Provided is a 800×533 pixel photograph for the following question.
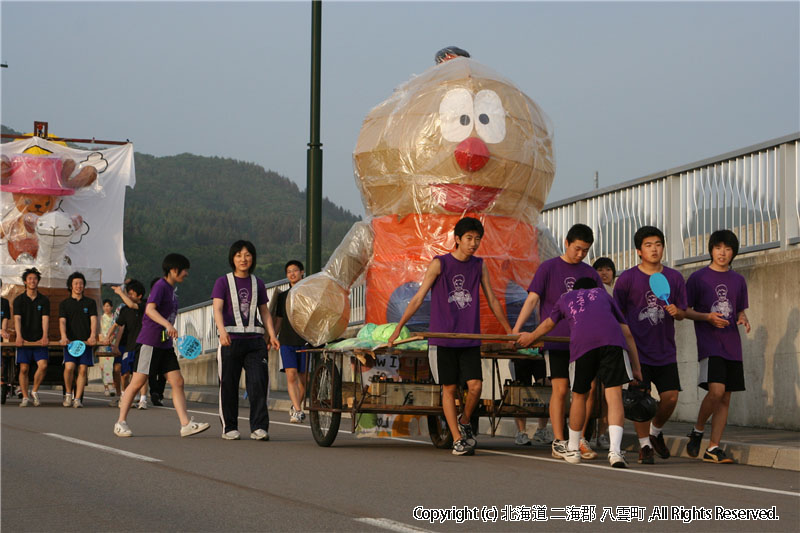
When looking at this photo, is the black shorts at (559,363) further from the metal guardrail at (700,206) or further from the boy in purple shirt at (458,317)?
the metal guardrail at (700,206)

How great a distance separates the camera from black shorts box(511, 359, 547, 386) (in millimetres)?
11672

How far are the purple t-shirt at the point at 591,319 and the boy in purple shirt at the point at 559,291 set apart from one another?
20.3 inches

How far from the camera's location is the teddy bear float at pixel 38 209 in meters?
25.5

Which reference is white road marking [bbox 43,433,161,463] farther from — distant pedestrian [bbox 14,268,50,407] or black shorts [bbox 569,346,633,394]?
distant pedestrian [bbox 14,268,50,407]

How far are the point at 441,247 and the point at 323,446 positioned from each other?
2.37 meters

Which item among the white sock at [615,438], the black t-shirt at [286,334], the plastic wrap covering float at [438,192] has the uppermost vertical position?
the plastic wrap covering float at [438,192]

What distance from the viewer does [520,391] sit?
34.6 feet

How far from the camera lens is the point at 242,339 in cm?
1150

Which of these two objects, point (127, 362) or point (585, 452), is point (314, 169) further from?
point (585, 452)

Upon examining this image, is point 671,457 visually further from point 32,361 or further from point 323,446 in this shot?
point 32,361

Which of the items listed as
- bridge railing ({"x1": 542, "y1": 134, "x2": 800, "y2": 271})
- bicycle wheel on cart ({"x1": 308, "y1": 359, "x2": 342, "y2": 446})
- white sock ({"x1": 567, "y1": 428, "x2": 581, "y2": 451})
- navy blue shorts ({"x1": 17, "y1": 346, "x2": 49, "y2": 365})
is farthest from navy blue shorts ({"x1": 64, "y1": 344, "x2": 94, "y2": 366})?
white sock ({"x1": 567, "y1": 428, "x2": 581, "y2": 451})

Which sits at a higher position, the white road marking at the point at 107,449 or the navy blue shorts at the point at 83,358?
the navy blue shorts at the point at 83,358

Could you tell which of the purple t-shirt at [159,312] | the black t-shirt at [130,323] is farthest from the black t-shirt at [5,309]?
the purple t-shirt at [159,312]

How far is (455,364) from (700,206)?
18.2 ft
